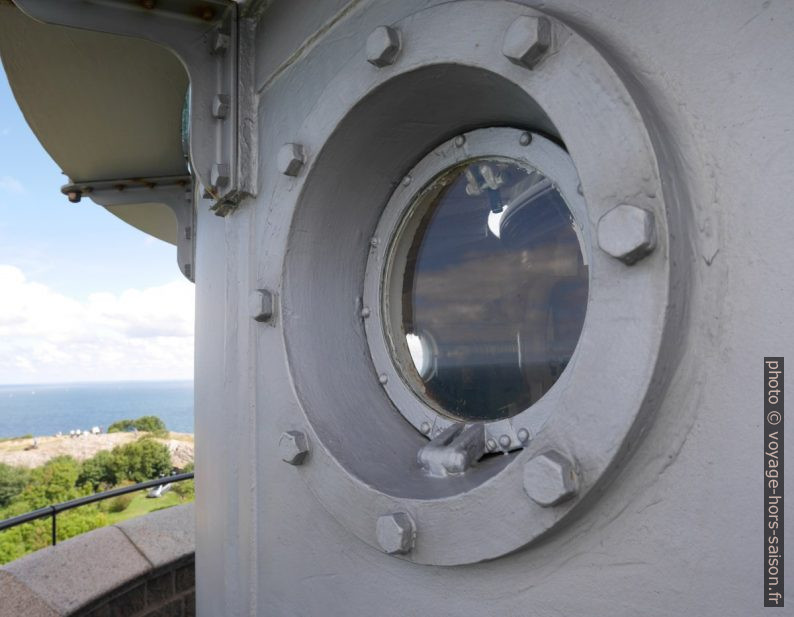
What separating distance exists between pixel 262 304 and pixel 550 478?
0.88 metres

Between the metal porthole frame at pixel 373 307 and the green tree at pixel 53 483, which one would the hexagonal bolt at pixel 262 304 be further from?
the green tree at pixel 53 483

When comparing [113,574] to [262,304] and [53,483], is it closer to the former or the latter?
[262,304]

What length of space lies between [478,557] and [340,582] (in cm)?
45

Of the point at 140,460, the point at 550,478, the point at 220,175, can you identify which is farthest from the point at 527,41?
the point at 140,460

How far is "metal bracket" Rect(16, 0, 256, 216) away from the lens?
68.3 inches

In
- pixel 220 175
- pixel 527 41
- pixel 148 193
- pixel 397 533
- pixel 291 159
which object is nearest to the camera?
pixel 527 41

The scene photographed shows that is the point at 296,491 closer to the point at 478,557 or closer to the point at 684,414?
the point at 478,557

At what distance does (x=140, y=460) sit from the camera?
32.0 m

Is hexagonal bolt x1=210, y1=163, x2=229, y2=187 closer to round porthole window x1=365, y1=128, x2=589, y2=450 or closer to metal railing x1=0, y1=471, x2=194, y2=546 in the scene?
round porthole window x1=365, y1=128, x2=589, y2=450

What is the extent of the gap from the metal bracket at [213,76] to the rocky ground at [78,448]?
31.8 meters

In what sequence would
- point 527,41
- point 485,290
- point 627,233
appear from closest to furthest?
point 627,233 → point 527,41 → point 485,290


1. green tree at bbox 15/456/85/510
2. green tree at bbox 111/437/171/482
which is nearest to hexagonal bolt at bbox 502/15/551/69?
green tree at bbox 15/456/85/510

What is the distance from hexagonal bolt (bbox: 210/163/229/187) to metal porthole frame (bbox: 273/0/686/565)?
0.23 metres

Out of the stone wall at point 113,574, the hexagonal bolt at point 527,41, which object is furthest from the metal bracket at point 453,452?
the stone wall at point 113,574
